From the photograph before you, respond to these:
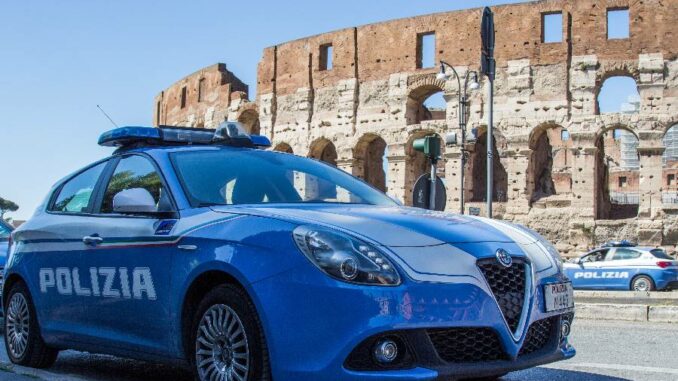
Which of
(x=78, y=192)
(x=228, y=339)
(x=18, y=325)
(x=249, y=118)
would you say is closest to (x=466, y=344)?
(x=228, y=339)

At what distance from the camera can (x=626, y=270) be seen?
80.3 ft

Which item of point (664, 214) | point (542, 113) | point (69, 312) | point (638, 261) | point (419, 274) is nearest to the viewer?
point (419, 274)

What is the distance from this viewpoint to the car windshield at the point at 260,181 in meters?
5.18

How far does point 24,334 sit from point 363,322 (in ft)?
11.8

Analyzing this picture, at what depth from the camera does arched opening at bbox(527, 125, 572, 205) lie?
3356 centimetres

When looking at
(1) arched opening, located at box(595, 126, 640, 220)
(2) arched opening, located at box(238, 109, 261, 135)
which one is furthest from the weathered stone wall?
(1) arched opening, located at box(595, 126, 640, 220)

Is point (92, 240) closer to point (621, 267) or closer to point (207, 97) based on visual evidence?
point (621, 267)

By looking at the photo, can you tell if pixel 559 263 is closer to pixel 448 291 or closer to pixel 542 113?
pixel 448 291

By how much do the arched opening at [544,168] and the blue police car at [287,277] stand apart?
28.5 metres

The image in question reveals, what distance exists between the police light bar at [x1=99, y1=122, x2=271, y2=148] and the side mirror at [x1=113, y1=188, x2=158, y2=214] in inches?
42.8

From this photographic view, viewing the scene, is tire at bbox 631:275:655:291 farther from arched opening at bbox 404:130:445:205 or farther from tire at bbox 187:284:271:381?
tire at bbox 187:284:271:381

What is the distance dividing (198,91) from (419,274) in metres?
43.0

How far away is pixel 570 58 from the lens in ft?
107

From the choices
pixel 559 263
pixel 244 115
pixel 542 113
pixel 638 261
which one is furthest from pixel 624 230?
pixel 559 263
